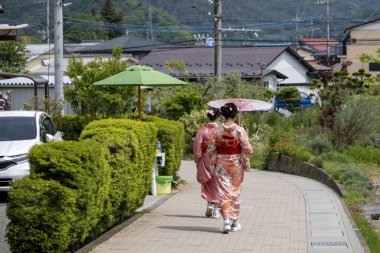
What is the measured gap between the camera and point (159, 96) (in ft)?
113

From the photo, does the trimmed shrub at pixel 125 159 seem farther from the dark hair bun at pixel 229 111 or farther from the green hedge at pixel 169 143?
the green hedge at pixel 169 143

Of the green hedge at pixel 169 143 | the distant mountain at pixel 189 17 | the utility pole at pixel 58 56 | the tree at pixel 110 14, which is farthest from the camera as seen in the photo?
the tree at pixel 110 14

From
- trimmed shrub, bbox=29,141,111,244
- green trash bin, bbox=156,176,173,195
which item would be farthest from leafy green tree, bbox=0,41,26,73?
trimmed shrub, bbox=29,141,111,244

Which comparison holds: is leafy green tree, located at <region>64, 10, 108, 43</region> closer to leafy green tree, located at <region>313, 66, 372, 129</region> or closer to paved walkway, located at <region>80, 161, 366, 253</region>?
leafy green tree, located at <region>313, 66, 372, 129</region>

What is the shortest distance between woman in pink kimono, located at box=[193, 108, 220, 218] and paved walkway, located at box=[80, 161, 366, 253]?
0.24 meters

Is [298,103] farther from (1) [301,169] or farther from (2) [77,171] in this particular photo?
(2) [77,171]

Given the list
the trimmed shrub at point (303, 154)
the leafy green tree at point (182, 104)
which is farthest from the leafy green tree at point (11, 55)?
the trimmed shrub at point (303, 154)

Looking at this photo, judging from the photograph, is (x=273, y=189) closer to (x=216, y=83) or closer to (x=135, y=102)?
(x=135, y=102)

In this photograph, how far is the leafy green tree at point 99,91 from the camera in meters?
24.5

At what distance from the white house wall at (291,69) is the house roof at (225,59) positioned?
502mm

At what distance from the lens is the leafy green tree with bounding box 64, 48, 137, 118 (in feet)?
80.3

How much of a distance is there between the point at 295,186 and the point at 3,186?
7.37m

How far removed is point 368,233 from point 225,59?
51.1m

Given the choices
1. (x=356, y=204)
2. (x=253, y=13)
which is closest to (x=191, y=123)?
(x=356, y=204)
